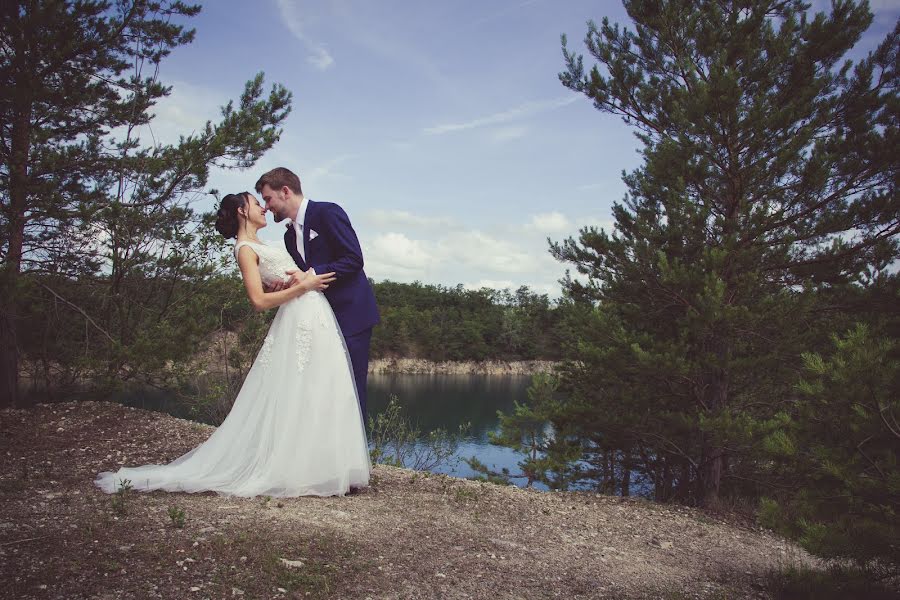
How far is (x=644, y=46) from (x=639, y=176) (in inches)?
88.6

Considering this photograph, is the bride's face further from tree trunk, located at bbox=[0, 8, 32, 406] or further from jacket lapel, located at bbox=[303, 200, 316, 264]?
tree trunk, located at bbox=[0, 8, 32, 406]

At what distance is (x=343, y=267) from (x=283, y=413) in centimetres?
112

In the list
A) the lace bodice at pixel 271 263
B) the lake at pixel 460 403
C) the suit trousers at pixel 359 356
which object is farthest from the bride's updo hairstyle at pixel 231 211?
the lake at pixel 460 403

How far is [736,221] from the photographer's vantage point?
26.7 ft

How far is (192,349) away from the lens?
7.58m

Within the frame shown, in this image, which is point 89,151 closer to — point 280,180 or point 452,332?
point 280,180

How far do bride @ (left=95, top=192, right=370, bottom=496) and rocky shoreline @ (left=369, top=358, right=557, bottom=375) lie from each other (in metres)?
60.6

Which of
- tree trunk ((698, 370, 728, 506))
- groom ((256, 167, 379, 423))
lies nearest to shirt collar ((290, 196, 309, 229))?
groom ((256, 167, 379, 423))

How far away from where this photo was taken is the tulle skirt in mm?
4090

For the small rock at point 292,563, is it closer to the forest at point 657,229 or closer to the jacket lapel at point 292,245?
the jacket lapel at point 292,245

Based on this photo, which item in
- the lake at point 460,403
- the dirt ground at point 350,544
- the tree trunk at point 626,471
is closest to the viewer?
the dirt ground at point 350,544

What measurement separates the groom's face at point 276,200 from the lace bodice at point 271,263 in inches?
11.3

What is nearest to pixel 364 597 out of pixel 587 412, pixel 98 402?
pixel 98 402

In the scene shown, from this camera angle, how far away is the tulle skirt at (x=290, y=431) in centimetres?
409
